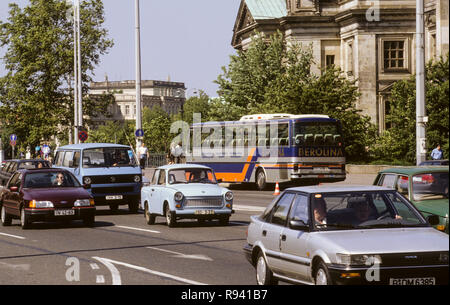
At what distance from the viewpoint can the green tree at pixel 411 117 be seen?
43.1 metres

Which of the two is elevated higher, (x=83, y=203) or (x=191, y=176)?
(x=191, y=176)

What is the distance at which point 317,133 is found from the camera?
41656 millimetres

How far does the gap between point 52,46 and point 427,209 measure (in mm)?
74642

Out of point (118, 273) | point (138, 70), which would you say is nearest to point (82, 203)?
point (118, 273)

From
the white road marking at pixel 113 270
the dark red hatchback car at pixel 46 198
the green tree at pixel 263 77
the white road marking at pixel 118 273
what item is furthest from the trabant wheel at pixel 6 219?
the green tree at pixel 263 77

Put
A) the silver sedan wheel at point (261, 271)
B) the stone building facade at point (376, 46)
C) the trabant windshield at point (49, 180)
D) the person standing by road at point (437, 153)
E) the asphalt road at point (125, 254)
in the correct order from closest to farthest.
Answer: the silver sedan wheel at point (261, 271) < the asphalt road at point (125, 254) < the trabant windshield at point (49, 180) < the person standing by road at point (437, 153) < the stone building facade at point (376, 46)

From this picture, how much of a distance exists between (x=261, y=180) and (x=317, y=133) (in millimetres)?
3469

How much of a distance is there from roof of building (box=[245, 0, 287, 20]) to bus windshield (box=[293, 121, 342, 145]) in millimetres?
44649

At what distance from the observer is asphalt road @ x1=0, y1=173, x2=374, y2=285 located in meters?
13.0

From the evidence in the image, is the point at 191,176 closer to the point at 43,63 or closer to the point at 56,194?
the point at 56,194

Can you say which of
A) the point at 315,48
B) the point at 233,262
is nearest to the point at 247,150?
the point at 233,262

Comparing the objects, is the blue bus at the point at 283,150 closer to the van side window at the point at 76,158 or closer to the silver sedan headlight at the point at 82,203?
the van side window at the point at 76,158

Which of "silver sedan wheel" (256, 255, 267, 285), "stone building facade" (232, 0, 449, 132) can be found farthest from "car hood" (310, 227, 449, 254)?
"stone building facade" (232, 0, 449, 132)

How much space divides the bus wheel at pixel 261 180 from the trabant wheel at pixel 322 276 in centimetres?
3262
